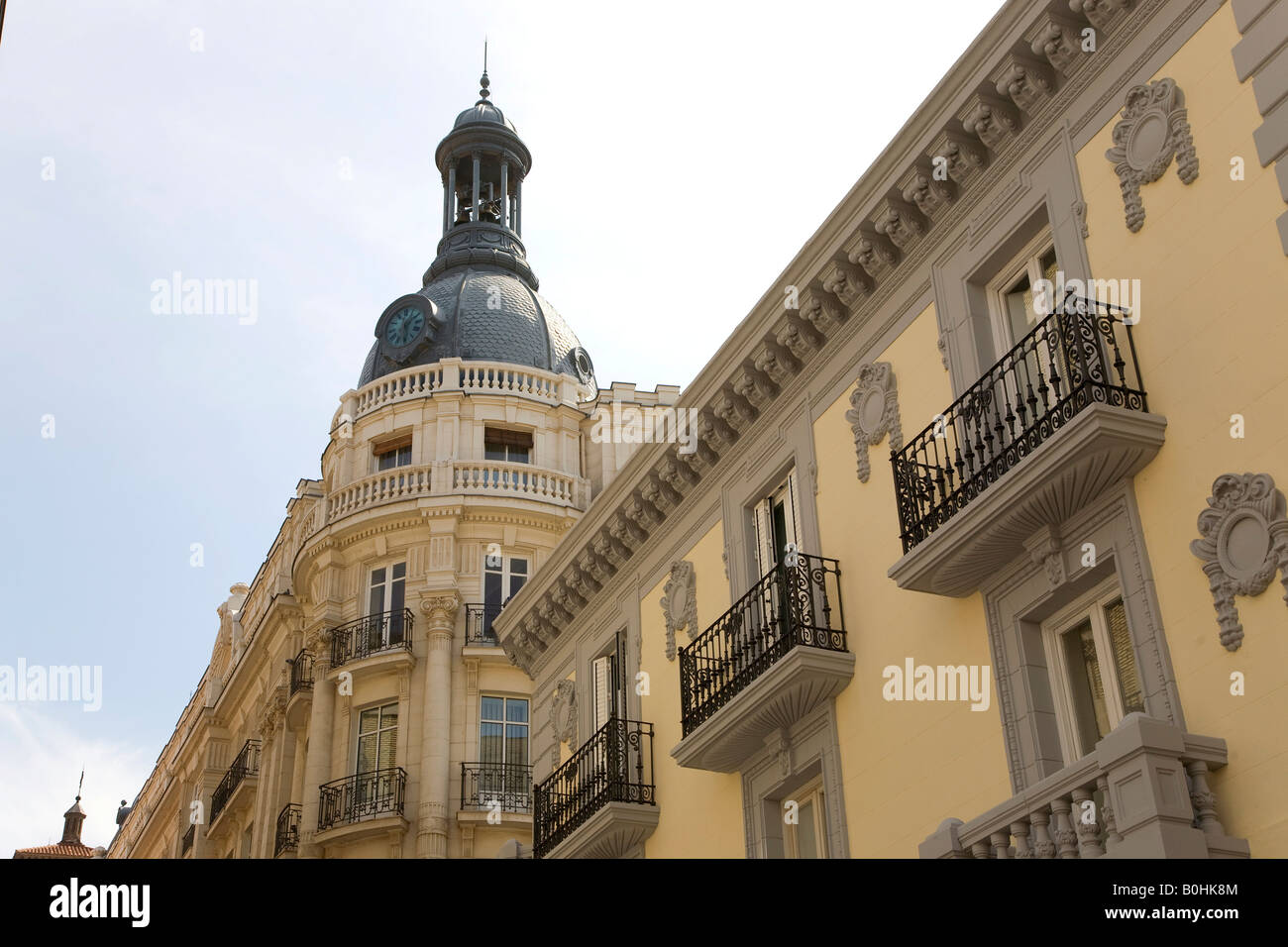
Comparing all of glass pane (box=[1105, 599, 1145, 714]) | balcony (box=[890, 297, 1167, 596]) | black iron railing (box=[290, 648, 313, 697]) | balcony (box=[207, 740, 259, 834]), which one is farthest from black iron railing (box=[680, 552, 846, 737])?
balcony (box=[207, 740, 259, 834])

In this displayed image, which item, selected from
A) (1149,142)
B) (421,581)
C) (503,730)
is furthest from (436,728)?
(1149,142)

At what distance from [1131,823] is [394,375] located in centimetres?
2960

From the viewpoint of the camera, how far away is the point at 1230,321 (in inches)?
478

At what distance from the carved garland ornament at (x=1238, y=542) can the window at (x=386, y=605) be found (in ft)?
83.0

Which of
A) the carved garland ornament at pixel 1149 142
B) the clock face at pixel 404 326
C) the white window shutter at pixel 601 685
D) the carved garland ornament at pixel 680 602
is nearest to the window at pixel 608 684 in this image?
the white window shutter at pixel 601 685

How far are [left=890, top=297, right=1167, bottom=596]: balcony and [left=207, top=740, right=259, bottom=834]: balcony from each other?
2821 centimetres

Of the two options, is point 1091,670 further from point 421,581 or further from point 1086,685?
point 421,581

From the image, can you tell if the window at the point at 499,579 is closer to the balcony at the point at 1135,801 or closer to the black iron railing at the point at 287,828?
the black iron railing at the point at 287,828

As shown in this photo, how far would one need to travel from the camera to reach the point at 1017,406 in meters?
14.2

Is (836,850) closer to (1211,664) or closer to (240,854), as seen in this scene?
(1211,664)

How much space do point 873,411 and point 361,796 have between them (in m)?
20.4

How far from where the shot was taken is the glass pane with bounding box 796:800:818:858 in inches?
672
